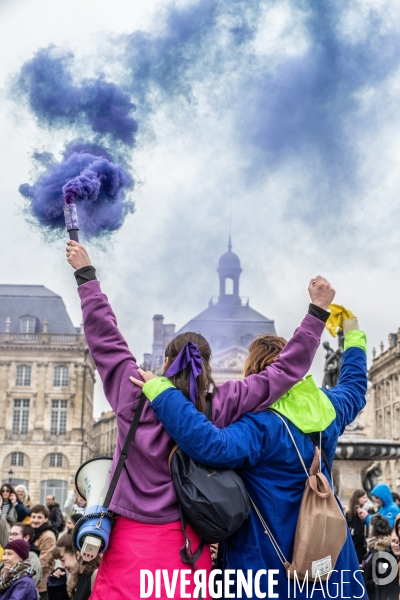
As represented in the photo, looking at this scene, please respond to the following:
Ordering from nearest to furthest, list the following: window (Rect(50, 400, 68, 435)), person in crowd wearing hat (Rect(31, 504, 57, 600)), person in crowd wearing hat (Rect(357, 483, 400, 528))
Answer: person in crowd wearing hat (Rect(31, 504, 57, 600)) < person in crowd wearing hat (Rect(357, 483, 400, 528)) < window (Rect(50, 400, 68, 435))

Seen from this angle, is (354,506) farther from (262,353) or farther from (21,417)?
(21,417)

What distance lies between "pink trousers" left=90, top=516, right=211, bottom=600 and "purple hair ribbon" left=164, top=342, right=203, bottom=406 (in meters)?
0.42

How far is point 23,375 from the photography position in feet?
170

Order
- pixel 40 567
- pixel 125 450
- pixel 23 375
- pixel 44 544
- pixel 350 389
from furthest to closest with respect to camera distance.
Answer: pixel 23 375 → pixel 44 544 → pixel 40 567 → pixel 350 389 → pixel 125 450

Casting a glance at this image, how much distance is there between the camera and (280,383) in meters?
2.38

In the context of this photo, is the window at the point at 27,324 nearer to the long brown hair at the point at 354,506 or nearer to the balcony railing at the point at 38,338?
the balcony railing at the point at 38,338

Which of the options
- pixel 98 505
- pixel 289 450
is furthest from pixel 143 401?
pixel 289 450

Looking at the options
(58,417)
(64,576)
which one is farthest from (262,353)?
(58,417)

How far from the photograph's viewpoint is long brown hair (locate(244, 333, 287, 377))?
259 cm

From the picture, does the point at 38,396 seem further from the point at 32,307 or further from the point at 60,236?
the point at 60,236

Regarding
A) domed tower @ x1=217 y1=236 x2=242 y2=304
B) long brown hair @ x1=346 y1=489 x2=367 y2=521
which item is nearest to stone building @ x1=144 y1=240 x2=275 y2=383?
domed tower @ x1=217 y1=236 x2=242 y2=304

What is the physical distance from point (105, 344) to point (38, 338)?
51040mm

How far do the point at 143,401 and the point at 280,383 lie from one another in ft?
1.55

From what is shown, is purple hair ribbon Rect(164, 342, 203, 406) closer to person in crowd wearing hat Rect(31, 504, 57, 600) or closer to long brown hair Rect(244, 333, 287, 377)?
long brown hair Rect(244, 333, 287, 377)
